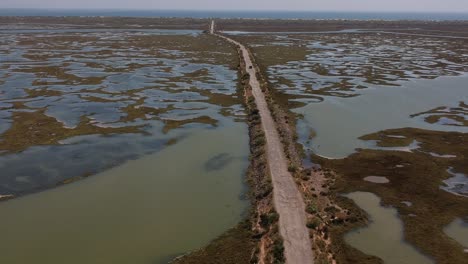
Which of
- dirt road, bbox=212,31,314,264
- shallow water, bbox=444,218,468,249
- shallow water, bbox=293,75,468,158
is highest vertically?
shallow water, bbox=293,75,468,158

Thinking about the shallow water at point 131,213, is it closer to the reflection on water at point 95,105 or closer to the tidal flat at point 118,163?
the tidal flat at point 118,163

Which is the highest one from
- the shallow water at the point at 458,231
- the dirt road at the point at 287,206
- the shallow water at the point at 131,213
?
the dirt road at the point at 287,206

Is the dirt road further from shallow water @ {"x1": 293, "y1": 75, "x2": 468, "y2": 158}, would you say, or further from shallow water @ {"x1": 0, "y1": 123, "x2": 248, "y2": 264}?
shallow water @ {"x1": 293, "y1": 75, "x2": 468, "y2": 158}

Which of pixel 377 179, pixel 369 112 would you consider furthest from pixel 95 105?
pixel 377 179

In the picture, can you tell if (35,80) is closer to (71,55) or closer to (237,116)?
(71,55)

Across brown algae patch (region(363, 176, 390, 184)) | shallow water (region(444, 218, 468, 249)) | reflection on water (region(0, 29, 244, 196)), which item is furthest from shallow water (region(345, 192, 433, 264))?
reflection on water (region(0, 29, 244, 196))

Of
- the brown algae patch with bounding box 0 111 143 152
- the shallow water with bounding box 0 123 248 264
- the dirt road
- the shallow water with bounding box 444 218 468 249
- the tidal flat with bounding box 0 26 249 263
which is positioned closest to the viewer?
the dirt road

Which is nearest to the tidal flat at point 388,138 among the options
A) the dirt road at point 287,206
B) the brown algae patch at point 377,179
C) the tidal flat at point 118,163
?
the brown algae patch at point 377,179
